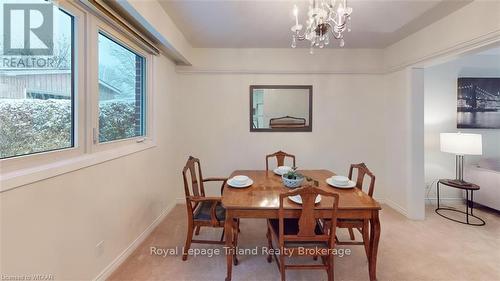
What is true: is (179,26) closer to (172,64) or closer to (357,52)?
(172,64)

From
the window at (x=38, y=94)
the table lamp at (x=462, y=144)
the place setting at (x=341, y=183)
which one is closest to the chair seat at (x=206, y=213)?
the place setting at (x=341, y=183)

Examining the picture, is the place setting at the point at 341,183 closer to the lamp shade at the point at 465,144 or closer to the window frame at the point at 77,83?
the lamp shade at the point at 465,144

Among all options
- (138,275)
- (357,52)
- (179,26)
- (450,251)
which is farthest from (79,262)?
(357,52)

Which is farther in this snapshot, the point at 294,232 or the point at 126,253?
the point at 126,253

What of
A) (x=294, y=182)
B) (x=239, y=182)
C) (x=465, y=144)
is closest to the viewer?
(x=294, y=182)

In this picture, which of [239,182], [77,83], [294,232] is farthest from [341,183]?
[77,83]

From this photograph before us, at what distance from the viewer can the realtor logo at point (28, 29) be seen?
129 centimetres

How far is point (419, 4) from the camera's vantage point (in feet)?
7.64

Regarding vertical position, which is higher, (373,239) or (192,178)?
(192,178)

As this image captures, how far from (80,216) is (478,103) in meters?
5.43

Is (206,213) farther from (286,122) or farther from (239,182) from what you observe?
(286,122)

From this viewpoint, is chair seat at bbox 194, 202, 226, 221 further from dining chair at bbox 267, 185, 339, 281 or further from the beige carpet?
dining chair at bbox 267, 185, 339, 281

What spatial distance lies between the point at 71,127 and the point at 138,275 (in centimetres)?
136

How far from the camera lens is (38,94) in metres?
1.47
